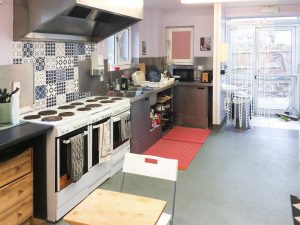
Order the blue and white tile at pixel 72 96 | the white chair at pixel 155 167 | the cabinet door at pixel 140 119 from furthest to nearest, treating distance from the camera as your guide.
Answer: the cabinet door at pixel 140 119 < the blue and white tile at pixel 72 96 < the white chair at pixel 155 167

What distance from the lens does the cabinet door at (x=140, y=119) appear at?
4398 millimetres

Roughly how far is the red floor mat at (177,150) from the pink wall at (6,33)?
247cm

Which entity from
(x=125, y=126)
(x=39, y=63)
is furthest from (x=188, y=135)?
(x=39, y=63)

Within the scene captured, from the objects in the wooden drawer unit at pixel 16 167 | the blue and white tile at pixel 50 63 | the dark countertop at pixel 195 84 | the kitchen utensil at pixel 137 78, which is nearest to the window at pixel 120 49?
the kitchen utensil at pixel 137 78

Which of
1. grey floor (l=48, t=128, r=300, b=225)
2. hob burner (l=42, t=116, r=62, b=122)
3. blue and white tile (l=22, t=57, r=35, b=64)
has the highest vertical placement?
blue and white tile (l=22, t=57, r=35, b=64)

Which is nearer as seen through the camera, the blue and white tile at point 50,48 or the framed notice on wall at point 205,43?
the blue and white tile at point 50,48

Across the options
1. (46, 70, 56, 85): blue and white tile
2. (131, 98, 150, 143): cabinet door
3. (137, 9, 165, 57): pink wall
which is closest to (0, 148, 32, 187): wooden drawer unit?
(46, 70, 56, 85): blue and white tile

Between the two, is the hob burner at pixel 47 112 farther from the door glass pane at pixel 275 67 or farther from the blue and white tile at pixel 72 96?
the door glass pane at pixel 275 67

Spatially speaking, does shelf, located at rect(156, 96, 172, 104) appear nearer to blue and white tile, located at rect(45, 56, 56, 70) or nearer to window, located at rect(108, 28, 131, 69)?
window, located at rect(108, 28, 131, 69)

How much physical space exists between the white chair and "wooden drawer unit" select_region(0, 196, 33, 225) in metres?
0.98

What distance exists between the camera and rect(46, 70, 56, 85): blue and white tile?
11.5 ft

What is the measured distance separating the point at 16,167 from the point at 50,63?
56.2 inches

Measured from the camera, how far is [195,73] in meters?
6.63

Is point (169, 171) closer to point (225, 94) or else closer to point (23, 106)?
point (23, 106)
